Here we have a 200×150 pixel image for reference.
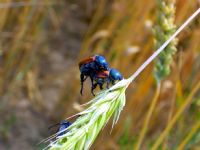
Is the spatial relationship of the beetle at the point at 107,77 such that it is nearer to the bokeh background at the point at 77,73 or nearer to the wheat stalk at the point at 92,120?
the wheat stalk at the point at 92,120

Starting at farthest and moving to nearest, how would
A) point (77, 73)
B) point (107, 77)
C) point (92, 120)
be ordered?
point (77, 73)
point (107, 77)
point (92, 120)

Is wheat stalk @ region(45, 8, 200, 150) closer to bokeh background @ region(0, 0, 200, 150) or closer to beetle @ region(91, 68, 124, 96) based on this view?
beetle @ region(91, 68, 124, 96)

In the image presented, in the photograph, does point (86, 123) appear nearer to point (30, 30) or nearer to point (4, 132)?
point (4, 132)

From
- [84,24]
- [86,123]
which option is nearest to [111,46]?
[84,24]

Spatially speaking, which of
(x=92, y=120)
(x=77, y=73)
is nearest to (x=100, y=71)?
(x=92, y=120)

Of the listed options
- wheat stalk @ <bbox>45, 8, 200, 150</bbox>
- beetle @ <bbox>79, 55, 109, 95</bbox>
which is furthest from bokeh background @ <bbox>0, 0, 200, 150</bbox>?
wheat stalk @ <bbox>45, 8, 200, 150</bbox>

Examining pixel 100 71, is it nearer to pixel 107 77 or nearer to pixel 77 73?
pixel 107 77
